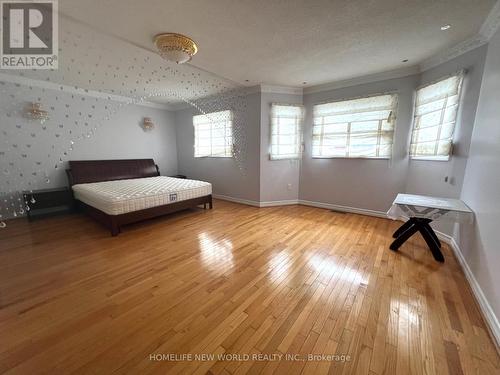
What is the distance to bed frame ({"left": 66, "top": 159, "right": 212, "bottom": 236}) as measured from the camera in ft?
9.50

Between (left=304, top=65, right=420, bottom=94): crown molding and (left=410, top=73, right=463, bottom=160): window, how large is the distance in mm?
386

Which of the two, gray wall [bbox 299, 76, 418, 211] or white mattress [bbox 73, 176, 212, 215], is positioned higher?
gray wall [bbox 299, 76, 418, 211]

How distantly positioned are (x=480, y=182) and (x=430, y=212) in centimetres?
48

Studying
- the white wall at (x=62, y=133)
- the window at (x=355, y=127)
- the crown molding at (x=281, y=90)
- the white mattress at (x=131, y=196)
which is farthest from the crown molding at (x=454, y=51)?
the white wall at (x=62, y=133)

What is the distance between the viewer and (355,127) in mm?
3637

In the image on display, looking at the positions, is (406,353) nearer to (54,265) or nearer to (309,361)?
(309,361)

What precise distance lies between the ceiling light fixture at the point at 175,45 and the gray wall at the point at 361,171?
2.79 m

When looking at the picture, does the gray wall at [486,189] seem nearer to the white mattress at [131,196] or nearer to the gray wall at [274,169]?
the gray wall at [274,169]

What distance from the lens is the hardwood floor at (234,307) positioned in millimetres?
1143

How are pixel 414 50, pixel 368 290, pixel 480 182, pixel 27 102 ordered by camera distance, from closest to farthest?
pixel 368 290, pixel 480 182, pixel 414 50, pixel 27 102

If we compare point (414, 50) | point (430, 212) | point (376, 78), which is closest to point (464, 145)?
point (430, 212)

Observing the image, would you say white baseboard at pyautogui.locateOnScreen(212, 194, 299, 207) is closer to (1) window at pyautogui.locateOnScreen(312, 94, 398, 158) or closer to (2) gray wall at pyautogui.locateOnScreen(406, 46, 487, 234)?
(1) window at pyautogui.locateOnScreen(312, 94, 398, 158)

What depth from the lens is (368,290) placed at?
1730 millimetres
